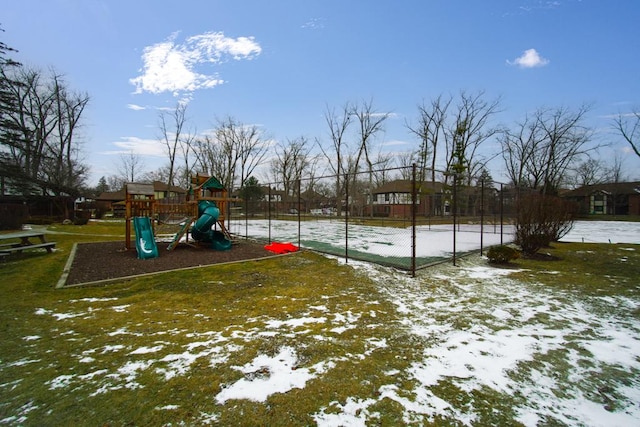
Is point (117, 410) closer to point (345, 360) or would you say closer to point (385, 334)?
point (345, 360)

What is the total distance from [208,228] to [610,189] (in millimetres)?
67077

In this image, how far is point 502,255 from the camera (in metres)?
8.16

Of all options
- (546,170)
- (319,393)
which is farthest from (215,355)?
(546,170)

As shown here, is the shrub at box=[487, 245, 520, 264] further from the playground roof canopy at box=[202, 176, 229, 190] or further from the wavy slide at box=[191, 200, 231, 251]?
the playground roof canopy at box=[202, 176, 229, 190]

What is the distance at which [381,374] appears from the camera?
2811 mm

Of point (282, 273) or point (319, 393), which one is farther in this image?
point (282, 273)

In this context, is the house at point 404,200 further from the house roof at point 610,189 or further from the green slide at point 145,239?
the house roof at point 610,189

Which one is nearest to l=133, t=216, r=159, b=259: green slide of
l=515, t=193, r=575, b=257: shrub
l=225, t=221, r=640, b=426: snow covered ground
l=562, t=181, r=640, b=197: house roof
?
l=225, t=221, r=640, b=426: snow covered ground

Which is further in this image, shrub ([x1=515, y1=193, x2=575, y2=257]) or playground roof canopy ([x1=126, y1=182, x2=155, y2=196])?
playground roof canopy ([x1=126, y1=182, x2=155, y2=196])

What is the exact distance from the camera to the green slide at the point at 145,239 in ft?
28.9

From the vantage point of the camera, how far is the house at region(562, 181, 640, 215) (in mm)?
45125

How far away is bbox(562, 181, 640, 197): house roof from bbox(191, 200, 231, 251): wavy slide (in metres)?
55.8

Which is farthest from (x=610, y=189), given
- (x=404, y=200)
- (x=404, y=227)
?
(x=404, y=227)

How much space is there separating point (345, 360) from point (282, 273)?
4.07 m
